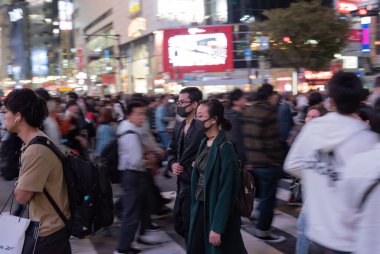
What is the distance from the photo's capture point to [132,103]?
5570 mm

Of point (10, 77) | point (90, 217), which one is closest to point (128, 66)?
point (90, 217)

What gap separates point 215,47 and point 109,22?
33.3 m

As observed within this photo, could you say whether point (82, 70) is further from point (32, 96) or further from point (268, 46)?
point (32, 96)

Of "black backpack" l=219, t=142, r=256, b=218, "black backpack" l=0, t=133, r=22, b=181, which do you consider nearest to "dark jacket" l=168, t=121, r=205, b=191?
"black backpack" l=219, t=142, r=256, b=218

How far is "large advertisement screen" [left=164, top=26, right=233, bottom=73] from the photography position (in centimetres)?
4444

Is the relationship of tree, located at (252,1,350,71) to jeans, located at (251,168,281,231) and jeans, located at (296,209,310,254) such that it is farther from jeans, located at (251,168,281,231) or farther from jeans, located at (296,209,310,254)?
jeans, located at (296,209,310,254)

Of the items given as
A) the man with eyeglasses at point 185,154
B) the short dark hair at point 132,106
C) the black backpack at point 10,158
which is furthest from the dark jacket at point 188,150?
the black backpack at point 10,158

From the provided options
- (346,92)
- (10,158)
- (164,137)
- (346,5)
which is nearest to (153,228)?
(10,158)

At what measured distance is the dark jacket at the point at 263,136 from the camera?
5859 mm

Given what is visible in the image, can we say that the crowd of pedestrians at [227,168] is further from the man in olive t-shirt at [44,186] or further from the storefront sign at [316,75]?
the storefront sign at [316,75]

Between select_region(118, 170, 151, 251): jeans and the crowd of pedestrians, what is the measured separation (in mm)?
12

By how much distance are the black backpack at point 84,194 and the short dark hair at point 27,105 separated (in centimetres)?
14

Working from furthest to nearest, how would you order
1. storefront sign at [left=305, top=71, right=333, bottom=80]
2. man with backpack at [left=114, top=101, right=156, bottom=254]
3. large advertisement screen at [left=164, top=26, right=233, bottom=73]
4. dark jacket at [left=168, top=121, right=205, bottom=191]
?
large advertisement screen at [left=164, top=26, right=233, bottom=73]
storefront sign at [left=305, top=71, right=333, bottom=80]
man with backpack at [left=114, top=101, right=156, bottom=254]
dark jacket at [left=168, top=121, right=205, bottom=191]

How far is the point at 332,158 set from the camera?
8.32 feet
